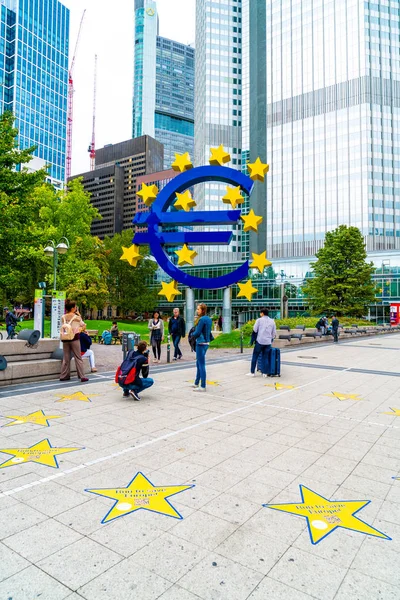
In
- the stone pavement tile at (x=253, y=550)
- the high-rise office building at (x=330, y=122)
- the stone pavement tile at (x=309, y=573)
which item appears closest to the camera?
the stone pavement tile at (x=309, y=573)

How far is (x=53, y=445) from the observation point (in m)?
5.09

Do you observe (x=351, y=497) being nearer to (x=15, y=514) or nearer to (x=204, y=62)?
(x=15, y=514)

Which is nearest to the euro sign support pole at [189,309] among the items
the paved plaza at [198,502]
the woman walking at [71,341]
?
the woman walking at [71,341]

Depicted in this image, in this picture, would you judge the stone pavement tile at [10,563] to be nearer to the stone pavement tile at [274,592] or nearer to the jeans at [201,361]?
the stone pavement tile at [274,592]

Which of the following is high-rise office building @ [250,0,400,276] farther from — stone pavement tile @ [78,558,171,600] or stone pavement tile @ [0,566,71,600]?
stone pavement tile @ [0,566,71,600]

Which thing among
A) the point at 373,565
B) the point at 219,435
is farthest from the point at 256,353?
the point at 373,565

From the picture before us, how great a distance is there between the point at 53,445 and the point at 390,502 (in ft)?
13.6

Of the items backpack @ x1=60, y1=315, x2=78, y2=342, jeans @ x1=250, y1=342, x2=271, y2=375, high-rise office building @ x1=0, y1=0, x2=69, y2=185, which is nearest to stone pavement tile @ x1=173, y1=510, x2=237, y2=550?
backpack @ x1=60, y1=315, x2=78, y2=342

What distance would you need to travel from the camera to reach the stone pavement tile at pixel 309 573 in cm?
245

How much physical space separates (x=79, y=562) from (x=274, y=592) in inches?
54.3

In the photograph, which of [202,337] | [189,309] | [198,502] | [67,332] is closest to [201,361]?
[202,337]

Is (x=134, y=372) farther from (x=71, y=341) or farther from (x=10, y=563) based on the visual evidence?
(x=10, y=563)

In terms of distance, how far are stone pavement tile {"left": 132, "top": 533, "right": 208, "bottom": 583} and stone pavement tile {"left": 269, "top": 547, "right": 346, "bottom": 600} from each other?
0.58 metres

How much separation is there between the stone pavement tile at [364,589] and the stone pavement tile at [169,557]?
986mm
